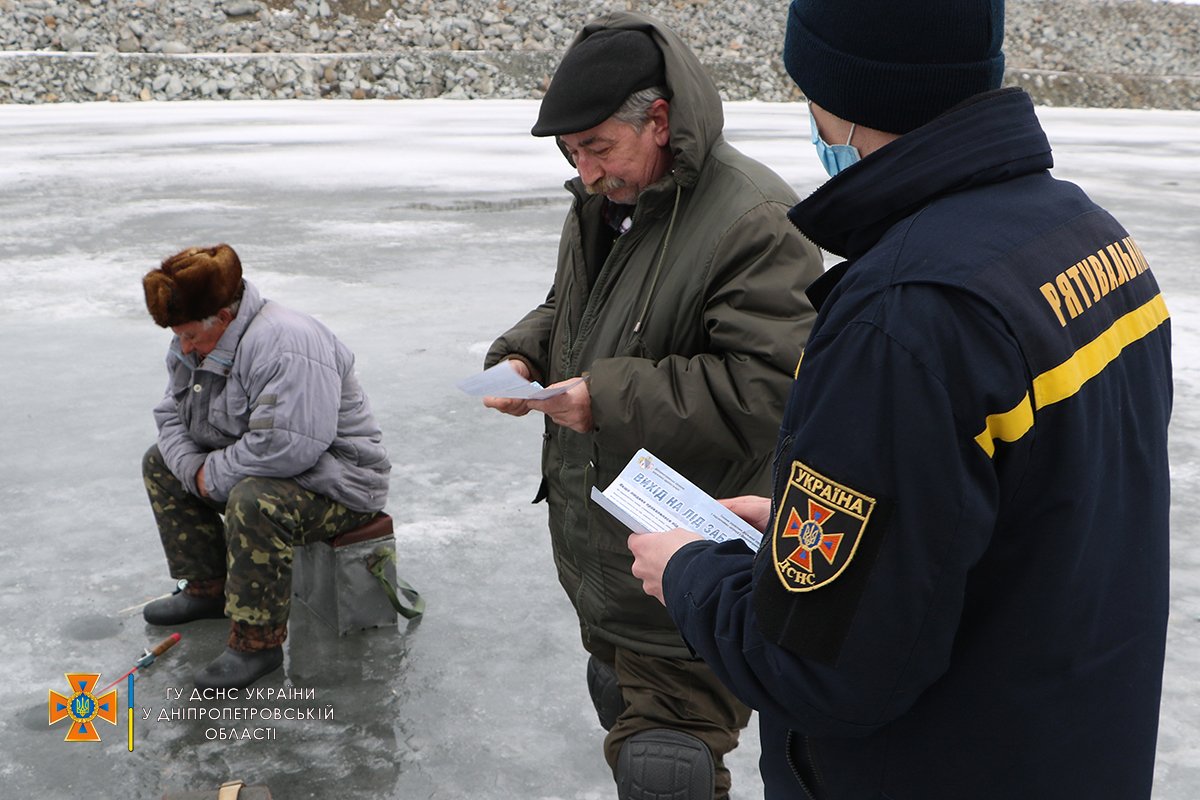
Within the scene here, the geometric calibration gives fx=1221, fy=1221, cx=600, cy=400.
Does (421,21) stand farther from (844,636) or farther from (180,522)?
(844,636)

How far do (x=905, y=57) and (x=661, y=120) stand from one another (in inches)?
49.7

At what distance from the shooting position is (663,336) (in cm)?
255

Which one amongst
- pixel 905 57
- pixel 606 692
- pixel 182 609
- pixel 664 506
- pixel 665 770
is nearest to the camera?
pixel 905 57

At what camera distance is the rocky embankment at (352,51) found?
30.9m

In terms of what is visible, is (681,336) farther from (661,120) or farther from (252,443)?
(252,443)

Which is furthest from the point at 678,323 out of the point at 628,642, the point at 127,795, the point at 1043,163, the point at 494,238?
the point at 494,238

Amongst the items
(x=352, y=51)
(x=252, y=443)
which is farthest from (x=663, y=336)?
(x=352, y=51)

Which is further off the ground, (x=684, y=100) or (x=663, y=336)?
(x=684, y=100)

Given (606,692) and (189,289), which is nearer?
(606,692)

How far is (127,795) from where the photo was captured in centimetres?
301

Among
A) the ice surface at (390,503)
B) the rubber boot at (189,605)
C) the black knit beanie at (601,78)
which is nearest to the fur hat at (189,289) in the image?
the rubber boot at (189,605)

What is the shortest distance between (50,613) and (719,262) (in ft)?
8.56

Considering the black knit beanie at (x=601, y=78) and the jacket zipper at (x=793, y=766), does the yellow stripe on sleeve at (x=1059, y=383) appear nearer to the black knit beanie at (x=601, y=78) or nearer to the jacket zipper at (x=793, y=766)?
the jacket zipper at (x=793, y=766)

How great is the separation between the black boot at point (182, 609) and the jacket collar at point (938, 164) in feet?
9.92
